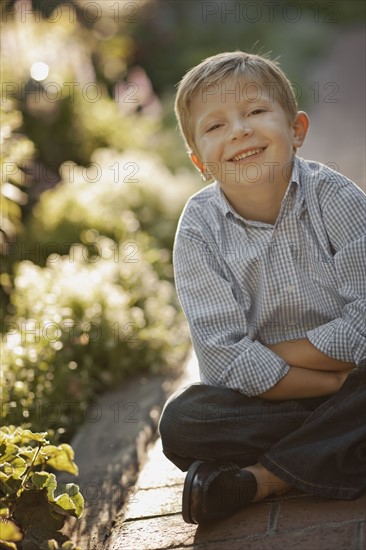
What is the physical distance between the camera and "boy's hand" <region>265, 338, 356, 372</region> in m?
2.64

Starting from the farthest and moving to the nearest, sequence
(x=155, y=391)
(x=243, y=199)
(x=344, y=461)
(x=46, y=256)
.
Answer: (x=46, y=256), (x=155, y=391), (x=243, y=199), (x=344, y=461)

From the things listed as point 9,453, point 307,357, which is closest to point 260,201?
point 307,357

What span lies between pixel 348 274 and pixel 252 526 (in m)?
0.84

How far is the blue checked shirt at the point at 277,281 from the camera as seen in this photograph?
104 inches

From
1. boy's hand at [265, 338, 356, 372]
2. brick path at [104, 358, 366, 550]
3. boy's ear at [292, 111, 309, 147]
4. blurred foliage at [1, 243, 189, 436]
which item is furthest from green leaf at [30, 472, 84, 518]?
boy's ear at [292, 111, 309, 147]

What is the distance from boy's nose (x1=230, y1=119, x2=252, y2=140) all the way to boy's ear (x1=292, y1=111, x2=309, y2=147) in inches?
9.7

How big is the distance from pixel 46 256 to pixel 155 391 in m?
1.96

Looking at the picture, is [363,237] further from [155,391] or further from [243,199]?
[155,391]

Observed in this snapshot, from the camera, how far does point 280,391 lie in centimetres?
266

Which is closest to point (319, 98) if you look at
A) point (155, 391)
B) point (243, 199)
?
point (155, 391)

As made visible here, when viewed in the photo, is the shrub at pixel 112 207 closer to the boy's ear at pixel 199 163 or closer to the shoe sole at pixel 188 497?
the boy's ear at pixel 199 163

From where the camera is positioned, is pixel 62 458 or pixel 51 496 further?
pixel 62 458

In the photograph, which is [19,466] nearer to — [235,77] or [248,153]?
[248,153]

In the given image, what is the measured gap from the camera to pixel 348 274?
2682 mm
